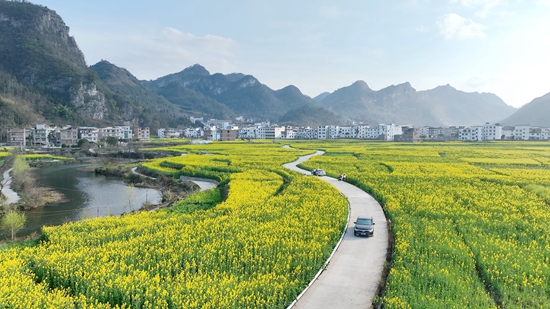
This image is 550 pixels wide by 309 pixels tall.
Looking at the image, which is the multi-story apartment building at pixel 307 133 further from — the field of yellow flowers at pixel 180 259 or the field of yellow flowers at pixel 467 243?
the field of yellow flowers at pixel 180 259

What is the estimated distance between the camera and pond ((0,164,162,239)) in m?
28.0

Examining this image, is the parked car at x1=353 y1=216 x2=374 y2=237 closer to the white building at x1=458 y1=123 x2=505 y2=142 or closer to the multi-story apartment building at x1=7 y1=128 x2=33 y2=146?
the multi-story apartment building at x1=7 y1=128 x2=33 y2=146

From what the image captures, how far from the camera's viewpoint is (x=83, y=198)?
1411 inches

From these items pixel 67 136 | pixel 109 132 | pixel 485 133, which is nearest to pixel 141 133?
pixel 109 132

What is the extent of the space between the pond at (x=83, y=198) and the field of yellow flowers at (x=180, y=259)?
10.3 metres

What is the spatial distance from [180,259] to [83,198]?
27020 mm

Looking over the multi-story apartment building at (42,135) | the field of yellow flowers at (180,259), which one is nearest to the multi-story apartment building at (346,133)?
the multi-story apartment building at (42,135)

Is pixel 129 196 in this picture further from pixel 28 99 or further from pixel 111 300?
pixel 28 99

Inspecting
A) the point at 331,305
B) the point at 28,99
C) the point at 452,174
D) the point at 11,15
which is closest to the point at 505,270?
the point at 331,305

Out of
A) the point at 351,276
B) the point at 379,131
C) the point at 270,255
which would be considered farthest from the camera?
the point at 379,131

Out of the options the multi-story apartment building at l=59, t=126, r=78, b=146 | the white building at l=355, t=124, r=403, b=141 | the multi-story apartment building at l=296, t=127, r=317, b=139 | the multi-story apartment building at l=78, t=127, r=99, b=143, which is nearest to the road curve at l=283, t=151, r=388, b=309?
the multi-story apartment building at l=59, t=126, r=78, b=146

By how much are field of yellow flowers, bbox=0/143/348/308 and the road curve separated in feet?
1.46

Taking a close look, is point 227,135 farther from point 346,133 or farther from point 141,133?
point 346,133

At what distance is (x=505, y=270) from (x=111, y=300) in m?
13.2
